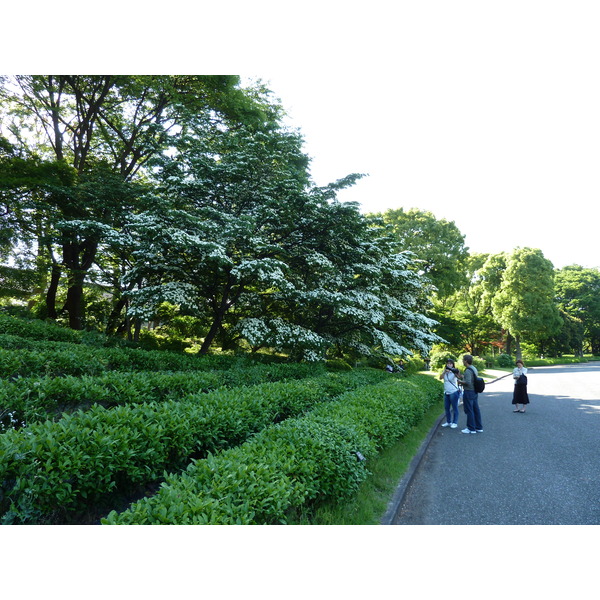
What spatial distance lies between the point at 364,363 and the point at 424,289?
4.40 m

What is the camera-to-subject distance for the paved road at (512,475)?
3.67m

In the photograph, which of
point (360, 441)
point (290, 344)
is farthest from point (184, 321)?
point (360, 441)

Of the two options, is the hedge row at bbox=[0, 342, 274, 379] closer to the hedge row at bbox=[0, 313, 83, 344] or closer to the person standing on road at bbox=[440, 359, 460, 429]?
the hedge row at bbox=[0, 313, 83, 344]

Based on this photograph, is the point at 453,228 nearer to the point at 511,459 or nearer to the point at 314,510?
the point at 511,459

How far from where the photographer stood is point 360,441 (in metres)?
4.18

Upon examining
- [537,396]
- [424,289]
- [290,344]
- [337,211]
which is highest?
[337,211]

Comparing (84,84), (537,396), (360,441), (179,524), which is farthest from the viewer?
(84,84)

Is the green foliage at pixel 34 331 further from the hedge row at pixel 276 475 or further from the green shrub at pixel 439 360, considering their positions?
the green shrub at pixel 439 360

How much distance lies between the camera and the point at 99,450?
278 centimetres

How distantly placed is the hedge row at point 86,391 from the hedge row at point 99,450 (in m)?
0.75

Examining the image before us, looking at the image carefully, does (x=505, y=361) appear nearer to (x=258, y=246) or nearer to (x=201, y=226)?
(x=258, y=246)

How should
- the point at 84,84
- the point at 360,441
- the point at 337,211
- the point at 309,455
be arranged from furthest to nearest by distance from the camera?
1. the point at 84,84
2. the point at 337,211
3. the point at 360,441
4. the point at 309,455

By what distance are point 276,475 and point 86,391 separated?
3.20 meters

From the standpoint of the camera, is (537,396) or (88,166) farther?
(88,166)
